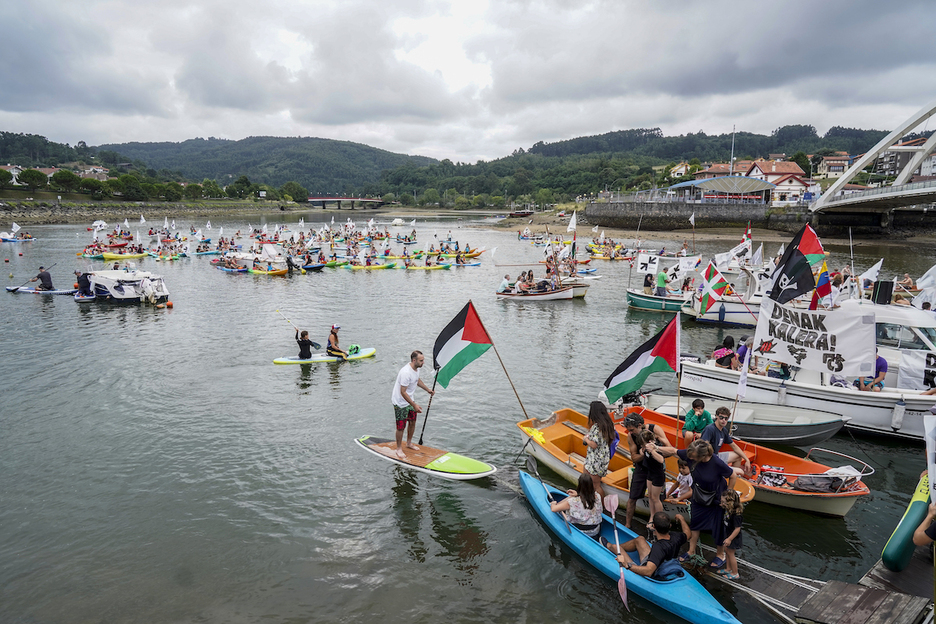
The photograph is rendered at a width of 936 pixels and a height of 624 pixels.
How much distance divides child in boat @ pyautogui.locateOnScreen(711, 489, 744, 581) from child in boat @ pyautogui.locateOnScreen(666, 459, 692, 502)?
2.83 feet

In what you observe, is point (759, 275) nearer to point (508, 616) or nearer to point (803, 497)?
point (803, 497)

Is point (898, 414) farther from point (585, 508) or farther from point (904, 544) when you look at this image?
point (585, 508)

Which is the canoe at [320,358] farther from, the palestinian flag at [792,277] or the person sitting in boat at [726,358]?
the palestinian flag at [792,277]

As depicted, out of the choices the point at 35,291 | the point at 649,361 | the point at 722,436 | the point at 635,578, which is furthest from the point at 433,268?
the point at 635,578

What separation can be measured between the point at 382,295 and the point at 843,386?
83.8 ft

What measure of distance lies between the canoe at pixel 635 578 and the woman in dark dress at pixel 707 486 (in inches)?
33.6

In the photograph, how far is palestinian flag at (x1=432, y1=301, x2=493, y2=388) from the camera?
1162cm

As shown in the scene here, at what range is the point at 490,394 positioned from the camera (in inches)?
651

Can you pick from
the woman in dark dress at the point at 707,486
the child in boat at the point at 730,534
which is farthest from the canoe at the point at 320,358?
the child in boat at the point at 730,534

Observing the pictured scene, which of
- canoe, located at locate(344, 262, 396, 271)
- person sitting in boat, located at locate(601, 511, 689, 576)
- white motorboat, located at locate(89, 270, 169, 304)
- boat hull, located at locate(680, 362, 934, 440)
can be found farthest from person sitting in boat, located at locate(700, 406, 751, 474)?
canoe, located at locate(344, 262, 396, 271)

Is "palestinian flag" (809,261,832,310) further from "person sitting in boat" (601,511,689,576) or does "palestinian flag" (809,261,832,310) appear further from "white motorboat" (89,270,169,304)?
"white motorboat" (89,270,169,304)

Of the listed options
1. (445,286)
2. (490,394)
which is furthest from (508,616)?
(445,286)

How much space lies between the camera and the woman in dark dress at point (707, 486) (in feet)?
24.9

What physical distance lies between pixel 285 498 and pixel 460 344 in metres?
4.97
